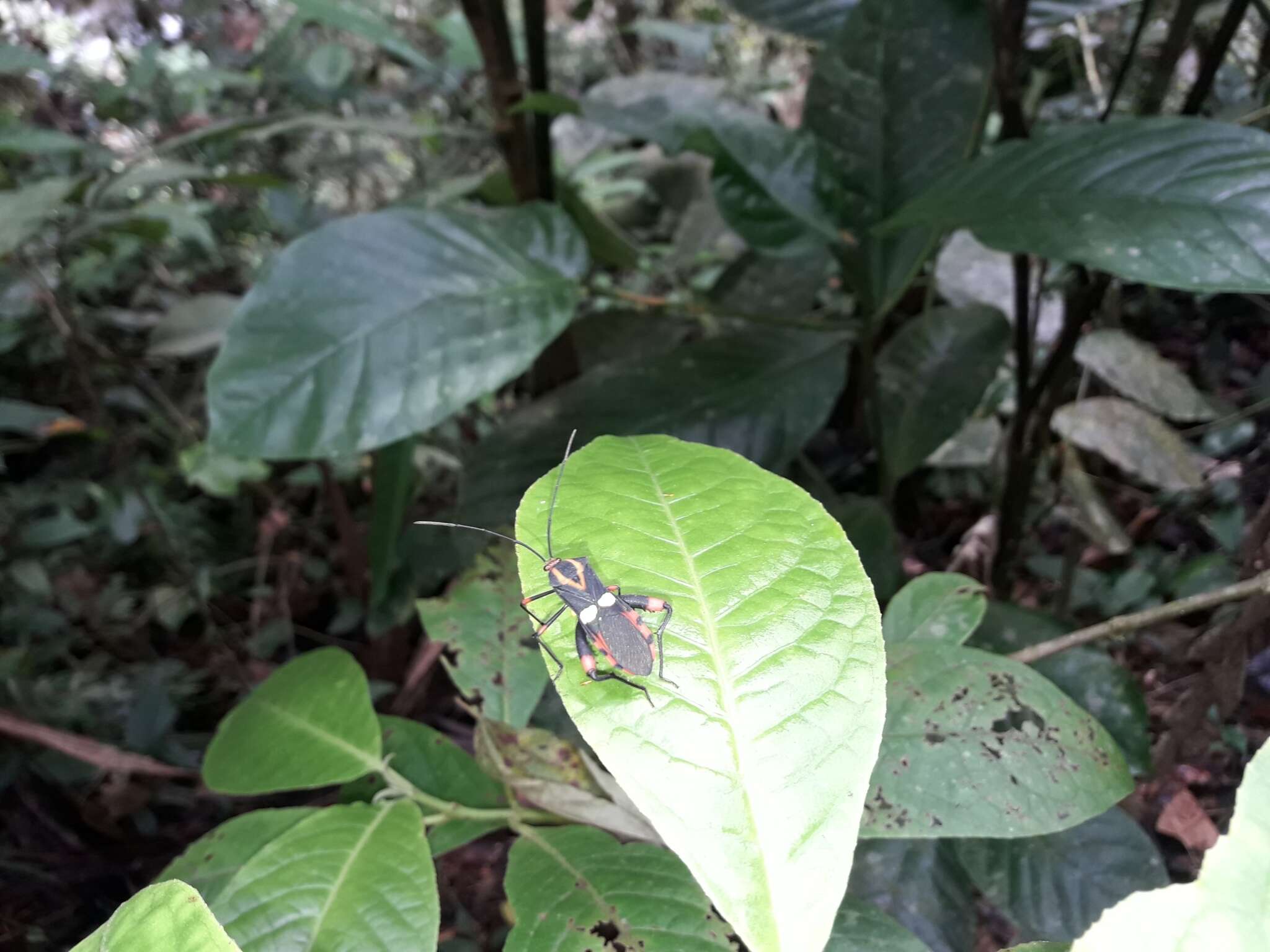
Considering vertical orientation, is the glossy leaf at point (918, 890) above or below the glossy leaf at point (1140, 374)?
below

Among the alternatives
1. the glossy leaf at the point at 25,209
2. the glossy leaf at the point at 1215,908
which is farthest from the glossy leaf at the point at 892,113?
the glossy leaf at the point at 25,209

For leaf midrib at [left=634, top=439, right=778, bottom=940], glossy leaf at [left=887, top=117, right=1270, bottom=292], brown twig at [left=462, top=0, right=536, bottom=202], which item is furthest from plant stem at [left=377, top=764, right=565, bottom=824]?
brown twig at [left=462, top=0, right=536, bottom=202]

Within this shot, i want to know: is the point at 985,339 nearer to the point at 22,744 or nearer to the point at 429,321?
the point at 429,321

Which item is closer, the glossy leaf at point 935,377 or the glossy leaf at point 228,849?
the glossy leaf at point 228,849

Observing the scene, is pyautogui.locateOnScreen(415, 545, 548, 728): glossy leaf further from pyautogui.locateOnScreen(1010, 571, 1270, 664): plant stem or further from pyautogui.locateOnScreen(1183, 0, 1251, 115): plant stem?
pyautogui.locateOnScreen(1183, 0, 1251, 115): plant stem

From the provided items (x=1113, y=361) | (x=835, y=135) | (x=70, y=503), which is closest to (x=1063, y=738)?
(x=835, y=135)

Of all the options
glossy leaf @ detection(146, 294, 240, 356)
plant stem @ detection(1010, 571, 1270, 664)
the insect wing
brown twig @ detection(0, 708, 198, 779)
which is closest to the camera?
the insect wing

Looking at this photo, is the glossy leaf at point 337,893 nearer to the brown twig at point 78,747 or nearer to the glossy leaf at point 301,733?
the glossy leaf at point 301,733
